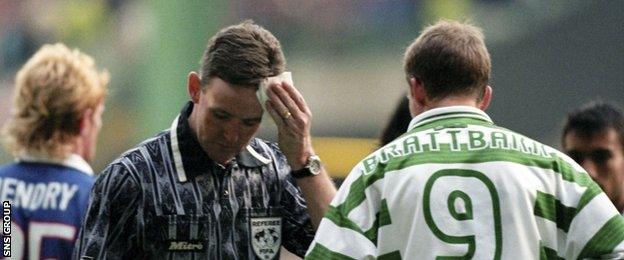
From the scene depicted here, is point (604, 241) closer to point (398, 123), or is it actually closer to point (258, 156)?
point (258, 156)

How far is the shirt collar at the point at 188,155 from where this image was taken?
12.9 feet

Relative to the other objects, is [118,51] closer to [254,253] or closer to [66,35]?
[66,35]

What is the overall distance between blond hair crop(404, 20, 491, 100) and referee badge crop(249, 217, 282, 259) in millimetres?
695

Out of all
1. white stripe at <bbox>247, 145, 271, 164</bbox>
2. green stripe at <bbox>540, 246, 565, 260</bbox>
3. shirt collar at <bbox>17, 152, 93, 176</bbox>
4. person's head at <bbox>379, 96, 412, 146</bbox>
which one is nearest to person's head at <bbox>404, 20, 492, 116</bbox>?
green stripe at <bbox>540, 246, 565, 260</bbox>

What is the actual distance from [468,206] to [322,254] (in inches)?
15.2

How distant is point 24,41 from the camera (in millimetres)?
9430

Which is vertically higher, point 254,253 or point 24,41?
point 24,41

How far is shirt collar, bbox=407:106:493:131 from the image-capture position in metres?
3.54

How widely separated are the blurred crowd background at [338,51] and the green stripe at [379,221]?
4.34m

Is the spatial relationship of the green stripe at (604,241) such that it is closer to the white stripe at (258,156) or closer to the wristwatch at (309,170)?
the wristwatch at (309,170)

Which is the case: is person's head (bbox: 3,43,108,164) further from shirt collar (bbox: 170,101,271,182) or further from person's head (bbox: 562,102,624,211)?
person's head (bbox: 562,102,624,211)

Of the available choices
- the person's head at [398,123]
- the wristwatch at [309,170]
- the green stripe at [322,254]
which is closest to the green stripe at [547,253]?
the green stripe at [322,254]

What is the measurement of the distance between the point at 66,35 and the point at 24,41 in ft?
1.22

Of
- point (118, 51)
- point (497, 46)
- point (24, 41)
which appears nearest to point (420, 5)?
point (497, 46)
